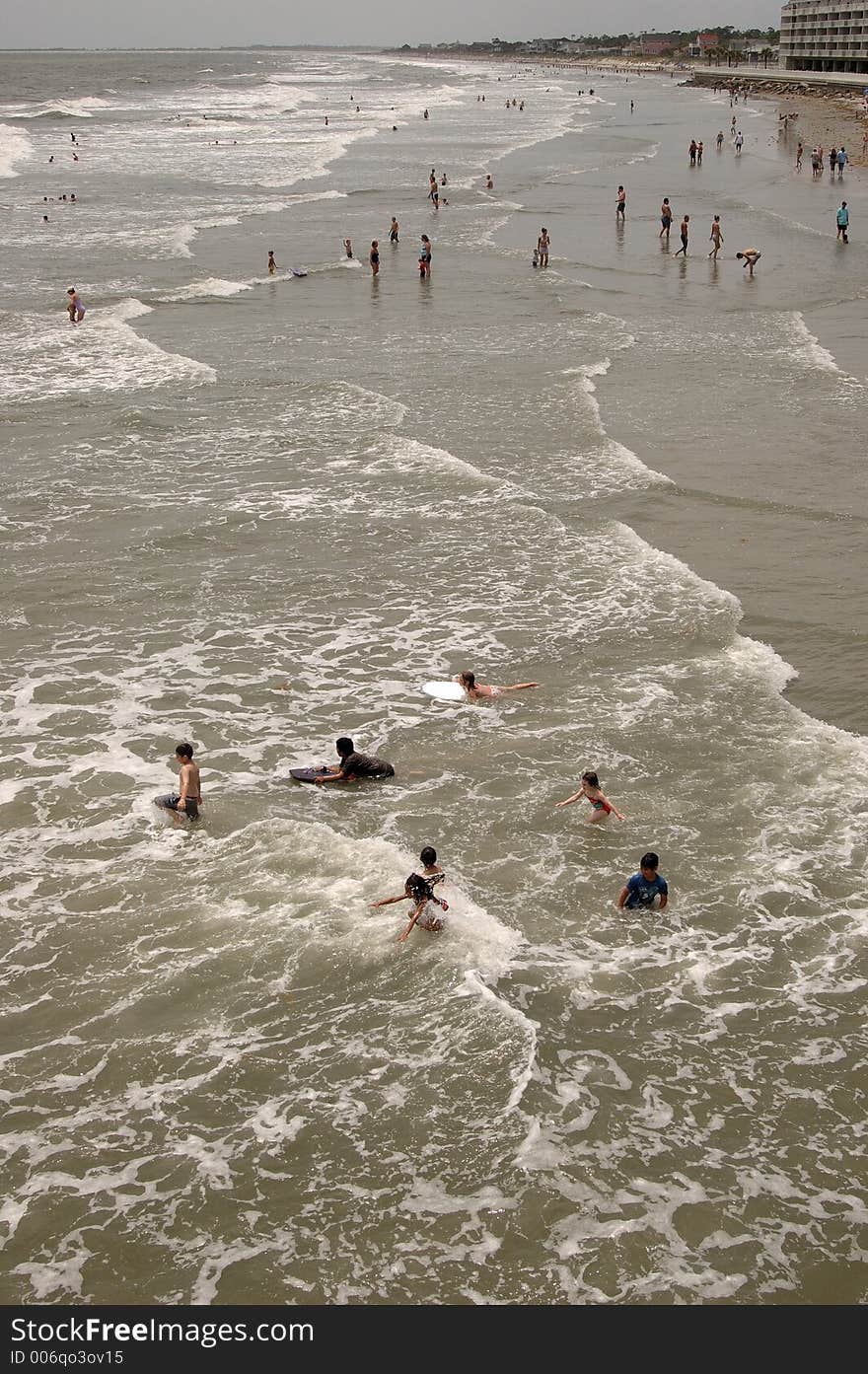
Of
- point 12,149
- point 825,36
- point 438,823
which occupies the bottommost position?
point 438,823

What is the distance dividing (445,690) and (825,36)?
556 ft

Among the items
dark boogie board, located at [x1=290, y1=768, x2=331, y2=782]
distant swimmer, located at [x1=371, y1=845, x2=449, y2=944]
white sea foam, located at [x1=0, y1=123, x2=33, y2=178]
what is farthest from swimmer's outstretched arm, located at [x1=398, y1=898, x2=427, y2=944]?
white sea foam, located at [x1=0, y1=123, x2=33, y2=178]

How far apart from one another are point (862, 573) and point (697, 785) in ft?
20.7

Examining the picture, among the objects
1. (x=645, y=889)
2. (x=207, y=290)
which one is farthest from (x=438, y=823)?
(x=207, y=290)

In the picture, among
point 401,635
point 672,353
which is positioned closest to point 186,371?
point 672,353

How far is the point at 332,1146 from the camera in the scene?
8.05 m

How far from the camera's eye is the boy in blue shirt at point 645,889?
10062mm

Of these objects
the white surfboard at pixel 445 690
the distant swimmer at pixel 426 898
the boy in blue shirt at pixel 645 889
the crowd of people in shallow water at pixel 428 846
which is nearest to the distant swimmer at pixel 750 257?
the white surfboard at pixel 445 690

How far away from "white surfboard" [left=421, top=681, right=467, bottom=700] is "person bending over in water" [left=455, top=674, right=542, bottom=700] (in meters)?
0.09

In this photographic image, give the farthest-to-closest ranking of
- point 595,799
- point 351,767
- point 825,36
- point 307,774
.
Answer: point 825,36 → point 307,774 → point 351,767 → point 595,799

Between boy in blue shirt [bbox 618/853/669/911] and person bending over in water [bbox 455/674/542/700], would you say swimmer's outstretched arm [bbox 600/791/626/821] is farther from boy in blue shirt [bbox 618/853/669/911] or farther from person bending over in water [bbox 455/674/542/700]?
person bending over in water [bbox 455/674/542/700]

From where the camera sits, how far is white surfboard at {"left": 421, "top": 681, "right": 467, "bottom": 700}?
1393cm

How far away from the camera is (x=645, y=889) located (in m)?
10.2

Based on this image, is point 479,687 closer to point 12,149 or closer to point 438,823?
point 438,823
